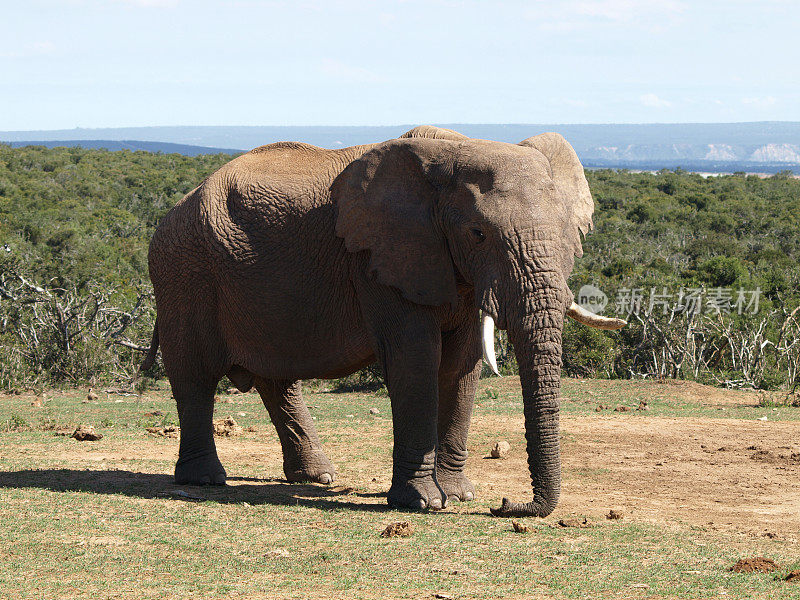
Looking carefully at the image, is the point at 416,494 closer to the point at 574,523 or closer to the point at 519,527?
the point at 519,527

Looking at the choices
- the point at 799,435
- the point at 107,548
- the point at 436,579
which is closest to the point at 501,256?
the point at 436,579

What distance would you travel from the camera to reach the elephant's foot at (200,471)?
9.16 m

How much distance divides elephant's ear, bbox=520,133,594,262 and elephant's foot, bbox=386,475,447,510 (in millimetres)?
2095

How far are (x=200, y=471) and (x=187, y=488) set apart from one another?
238 mm

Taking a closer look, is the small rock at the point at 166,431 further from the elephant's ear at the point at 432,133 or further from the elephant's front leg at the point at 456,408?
the elephant's ear at the point at 432,133

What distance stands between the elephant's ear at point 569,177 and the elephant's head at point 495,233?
11 mm

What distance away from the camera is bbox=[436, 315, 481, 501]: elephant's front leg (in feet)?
27.5

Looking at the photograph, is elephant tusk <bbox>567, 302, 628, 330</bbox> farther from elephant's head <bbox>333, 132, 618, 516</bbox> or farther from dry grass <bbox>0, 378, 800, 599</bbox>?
dry grass <bbox>0, 378, 800, 599</bbox>

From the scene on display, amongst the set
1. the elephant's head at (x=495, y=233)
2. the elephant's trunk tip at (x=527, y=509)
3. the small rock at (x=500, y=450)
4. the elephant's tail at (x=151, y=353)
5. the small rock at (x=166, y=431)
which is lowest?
the small rock at (x=166, y=431)

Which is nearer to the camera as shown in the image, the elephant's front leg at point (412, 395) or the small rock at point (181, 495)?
the elephant's front leg at point (412, 395)

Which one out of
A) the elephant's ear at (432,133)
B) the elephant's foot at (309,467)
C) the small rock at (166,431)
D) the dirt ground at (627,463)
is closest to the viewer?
the elephant's ear at (432,133)

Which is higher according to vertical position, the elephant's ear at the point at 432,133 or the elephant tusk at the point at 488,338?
the elephant's ear at the point at 432,133

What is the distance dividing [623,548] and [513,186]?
253cm

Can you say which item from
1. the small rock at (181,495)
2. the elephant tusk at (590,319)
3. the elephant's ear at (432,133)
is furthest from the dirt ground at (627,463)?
the elephant's ear at (432,133)
